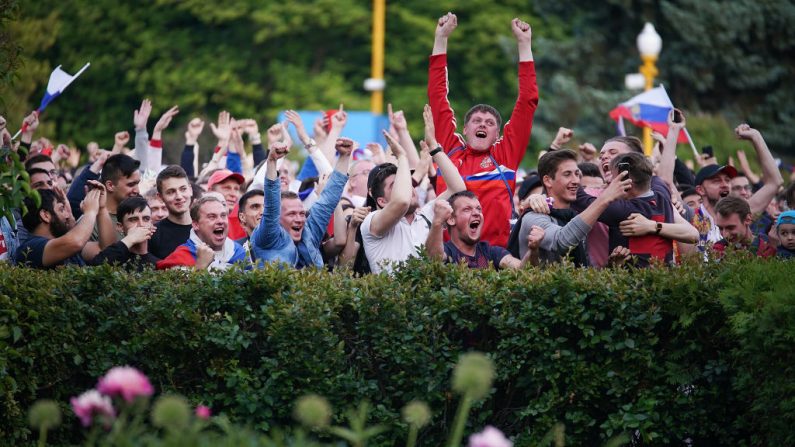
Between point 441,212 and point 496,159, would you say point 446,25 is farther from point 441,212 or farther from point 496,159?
point 441,212

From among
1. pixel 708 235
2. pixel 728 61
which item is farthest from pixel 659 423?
pixel 728 61

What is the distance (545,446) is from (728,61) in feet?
92.6

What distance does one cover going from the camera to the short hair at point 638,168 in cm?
891

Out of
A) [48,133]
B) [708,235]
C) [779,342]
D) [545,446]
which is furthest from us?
[48,133]

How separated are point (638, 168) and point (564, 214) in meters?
0.61

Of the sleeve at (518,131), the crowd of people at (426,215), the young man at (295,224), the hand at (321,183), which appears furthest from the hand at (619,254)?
the hand at (321,183)

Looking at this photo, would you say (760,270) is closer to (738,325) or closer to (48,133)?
(738,325)

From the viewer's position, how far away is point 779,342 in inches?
258

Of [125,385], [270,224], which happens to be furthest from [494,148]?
[125,385]

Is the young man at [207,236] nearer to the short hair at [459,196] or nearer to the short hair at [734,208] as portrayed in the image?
the short hair at [459,196]

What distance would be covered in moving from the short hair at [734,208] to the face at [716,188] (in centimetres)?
145

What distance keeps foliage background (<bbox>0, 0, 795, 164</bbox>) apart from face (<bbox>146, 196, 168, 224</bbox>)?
21.6 m

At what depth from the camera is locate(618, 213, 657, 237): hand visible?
8727 millimetres

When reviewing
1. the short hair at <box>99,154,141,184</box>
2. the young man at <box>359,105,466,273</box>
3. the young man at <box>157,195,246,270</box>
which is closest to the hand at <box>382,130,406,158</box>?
the young man at <box>359,105,466,273</box>
